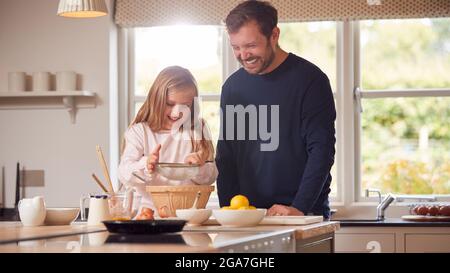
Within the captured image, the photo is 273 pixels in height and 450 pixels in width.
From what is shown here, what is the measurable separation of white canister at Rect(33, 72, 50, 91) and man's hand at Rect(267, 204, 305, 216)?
7.82 feet

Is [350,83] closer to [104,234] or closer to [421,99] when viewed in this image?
[421,99]

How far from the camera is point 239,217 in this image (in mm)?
3094

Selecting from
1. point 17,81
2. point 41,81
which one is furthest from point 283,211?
point 17,81

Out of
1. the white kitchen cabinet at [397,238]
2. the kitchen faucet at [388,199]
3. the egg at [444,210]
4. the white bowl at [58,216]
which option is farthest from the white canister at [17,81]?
the egg at [444,210]

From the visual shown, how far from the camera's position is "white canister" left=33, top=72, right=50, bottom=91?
5.50 meters

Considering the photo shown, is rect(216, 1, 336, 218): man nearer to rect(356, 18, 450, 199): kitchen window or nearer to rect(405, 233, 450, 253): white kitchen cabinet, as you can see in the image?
rect(405, 233, 450, 253): white kitchen cabinet

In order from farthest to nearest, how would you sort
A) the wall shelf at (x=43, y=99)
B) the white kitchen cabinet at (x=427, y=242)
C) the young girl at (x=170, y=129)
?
the wall shelf at (x=43, y=99) < the white kitchen cabinet at (x=427, y=242) < the young girl at (x=170, y=129)

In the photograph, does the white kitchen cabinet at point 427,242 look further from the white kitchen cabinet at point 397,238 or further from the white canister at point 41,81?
the white canister at point 41,81

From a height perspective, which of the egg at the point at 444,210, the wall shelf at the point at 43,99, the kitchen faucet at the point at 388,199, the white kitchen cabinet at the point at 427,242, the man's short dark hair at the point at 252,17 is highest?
the man's short dark hair at the point at 252,17

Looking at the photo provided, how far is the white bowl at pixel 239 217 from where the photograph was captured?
10.1 feet

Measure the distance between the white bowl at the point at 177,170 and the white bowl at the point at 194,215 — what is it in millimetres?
317

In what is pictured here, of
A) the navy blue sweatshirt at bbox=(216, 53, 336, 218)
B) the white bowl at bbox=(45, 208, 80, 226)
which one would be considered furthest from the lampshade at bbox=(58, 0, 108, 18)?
the white bowl at bbox=(45, 208, 80, 226)
